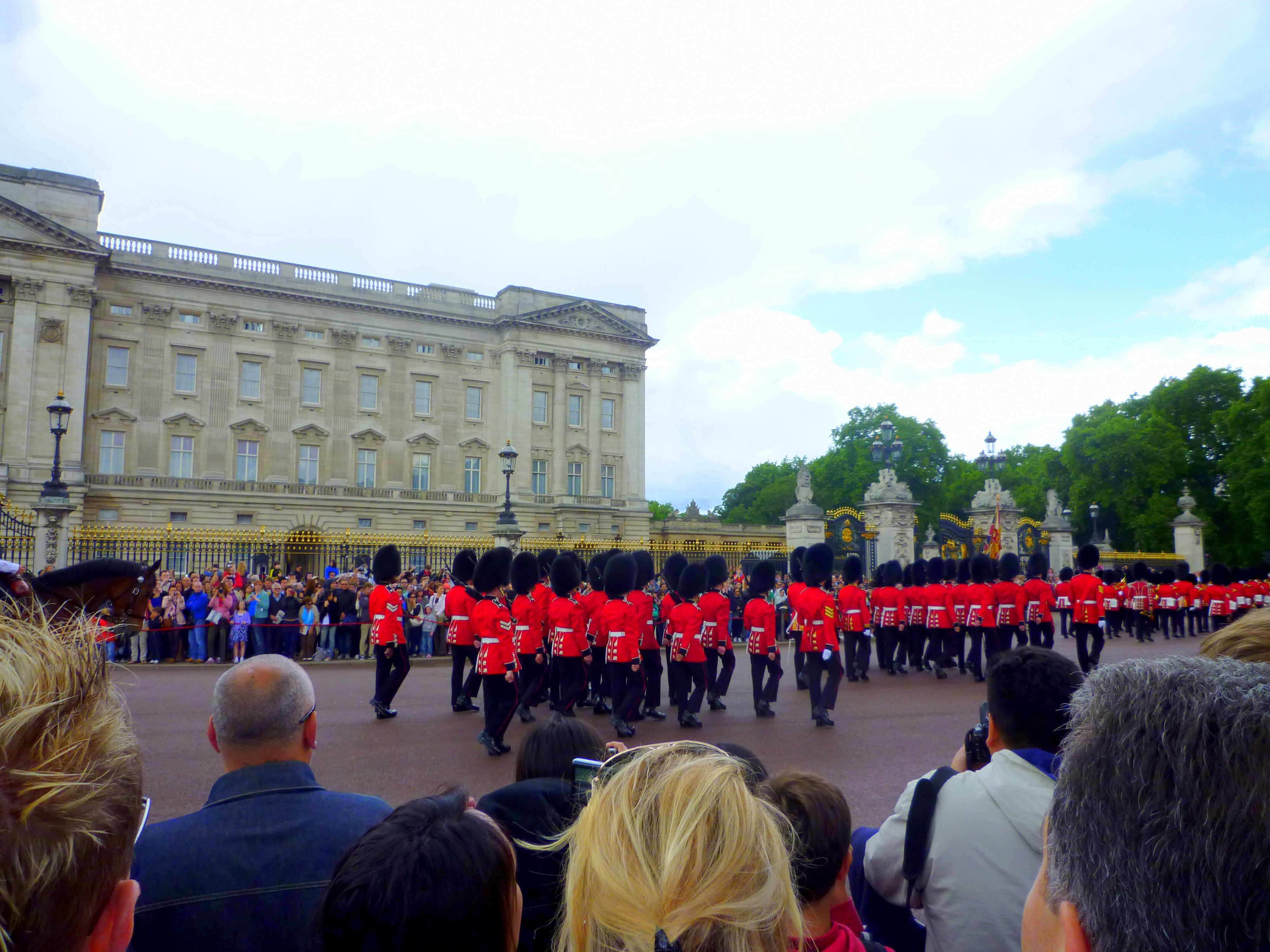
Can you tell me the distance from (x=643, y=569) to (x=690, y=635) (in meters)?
2.45

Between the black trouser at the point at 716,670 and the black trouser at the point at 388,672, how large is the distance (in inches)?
138

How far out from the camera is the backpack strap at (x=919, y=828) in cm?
261

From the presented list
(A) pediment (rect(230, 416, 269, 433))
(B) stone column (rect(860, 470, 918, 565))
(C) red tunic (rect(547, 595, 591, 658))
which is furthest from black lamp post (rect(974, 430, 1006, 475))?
(A) pediment (rect(230, 416, 269, 433))

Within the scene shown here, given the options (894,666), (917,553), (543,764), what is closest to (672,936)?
(543,764)

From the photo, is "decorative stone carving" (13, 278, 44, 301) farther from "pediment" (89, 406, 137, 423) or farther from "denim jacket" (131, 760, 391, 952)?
"denim jacket" (131, 760, 391, 952)

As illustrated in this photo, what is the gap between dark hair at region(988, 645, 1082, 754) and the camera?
112 inches

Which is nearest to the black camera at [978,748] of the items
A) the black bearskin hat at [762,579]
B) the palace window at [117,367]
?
the black bearskin hat at [762,579]

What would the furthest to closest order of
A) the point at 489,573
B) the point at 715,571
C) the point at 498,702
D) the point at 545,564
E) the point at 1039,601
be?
the point at 1039,601
the point at 545,564
the point at 715,571
the point at 489,573
the point at 498,702

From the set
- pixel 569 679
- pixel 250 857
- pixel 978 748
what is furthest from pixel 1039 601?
pixel 250 857

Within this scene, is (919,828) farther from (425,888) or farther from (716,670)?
(716,670)

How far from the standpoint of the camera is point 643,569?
12.1 m

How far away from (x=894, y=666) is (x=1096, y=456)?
34179 mm

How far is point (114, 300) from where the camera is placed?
1433 inches

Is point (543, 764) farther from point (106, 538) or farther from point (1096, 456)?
point (1096, 456)
